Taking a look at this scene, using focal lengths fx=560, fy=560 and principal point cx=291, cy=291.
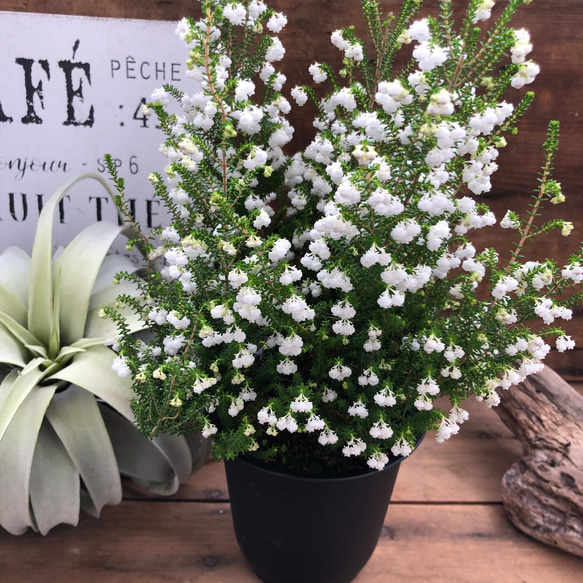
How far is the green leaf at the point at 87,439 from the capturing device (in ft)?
2.22

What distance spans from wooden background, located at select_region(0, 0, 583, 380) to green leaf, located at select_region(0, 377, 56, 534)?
56 cm

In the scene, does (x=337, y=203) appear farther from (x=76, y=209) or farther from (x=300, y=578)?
(x=76, y=209)

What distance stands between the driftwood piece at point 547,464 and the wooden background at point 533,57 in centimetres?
26

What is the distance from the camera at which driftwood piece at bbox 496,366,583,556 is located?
2.51 ft

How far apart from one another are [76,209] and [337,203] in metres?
0.60

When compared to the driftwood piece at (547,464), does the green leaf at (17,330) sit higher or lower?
higher

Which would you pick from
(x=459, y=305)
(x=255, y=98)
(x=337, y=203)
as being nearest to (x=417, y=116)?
(x=337, y=203)

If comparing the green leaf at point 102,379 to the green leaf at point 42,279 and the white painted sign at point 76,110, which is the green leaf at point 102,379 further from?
the white painted sign at point 76,110

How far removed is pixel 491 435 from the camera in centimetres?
98

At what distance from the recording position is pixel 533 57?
34.4 inches

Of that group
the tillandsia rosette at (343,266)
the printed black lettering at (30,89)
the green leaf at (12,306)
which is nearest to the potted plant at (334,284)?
the tillandsia rosette at (343,266)

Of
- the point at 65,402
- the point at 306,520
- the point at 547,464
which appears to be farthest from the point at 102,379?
the point at 547,464

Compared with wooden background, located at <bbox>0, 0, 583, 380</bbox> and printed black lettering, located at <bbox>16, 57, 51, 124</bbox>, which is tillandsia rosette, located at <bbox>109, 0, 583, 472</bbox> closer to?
wooden background, located at <bbox>0, 0, 583, 380</bbox>

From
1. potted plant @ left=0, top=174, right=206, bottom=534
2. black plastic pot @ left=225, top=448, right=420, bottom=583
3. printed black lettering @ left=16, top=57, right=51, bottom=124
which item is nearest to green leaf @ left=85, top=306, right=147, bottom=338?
potted plant @ left=0, top=174, right=206, bottom=534
